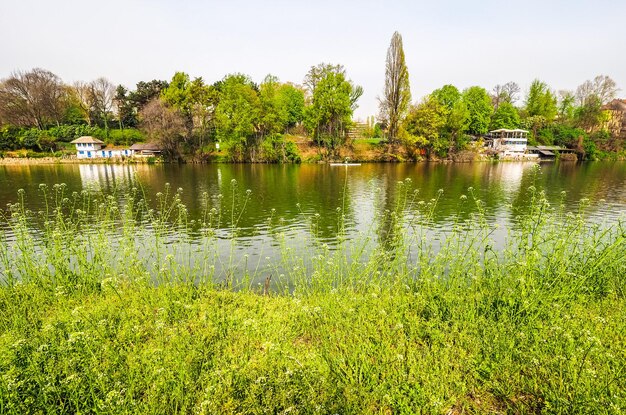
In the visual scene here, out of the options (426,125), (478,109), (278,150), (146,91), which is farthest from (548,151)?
(146,91)

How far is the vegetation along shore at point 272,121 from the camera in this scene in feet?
223

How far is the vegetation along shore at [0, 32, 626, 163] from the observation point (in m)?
68.0

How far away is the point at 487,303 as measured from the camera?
6633 mm

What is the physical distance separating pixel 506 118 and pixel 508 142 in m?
10.5

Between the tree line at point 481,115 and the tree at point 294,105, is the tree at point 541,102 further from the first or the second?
the tree at point 294,105

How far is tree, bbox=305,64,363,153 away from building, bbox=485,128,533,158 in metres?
42.0

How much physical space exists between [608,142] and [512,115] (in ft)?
85.1

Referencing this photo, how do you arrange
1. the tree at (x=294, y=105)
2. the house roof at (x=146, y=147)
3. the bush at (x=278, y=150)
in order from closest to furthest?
the bush at (x=278, y=150), the house roof at (x=146, y=147), the tree at (x=294, y=105)

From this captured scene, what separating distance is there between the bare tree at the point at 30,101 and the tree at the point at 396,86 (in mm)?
90497

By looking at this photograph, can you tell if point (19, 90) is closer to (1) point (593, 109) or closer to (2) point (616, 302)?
(2) point (616, 302)

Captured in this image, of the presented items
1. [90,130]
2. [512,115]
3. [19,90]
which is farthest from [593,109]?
[19,90]

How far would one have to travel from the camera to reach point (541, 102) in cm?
9694

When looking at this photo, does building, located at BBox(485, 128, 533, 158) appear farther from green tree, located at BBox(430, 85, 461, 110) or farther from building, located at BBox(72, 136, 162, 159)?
building, located at BBox(72, 136, 162, 159)

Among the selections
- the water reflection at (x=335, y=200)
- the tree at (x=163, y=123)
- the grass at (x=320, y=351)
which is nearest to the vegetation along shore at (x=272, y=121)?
the tree at (x=163, y=123)
